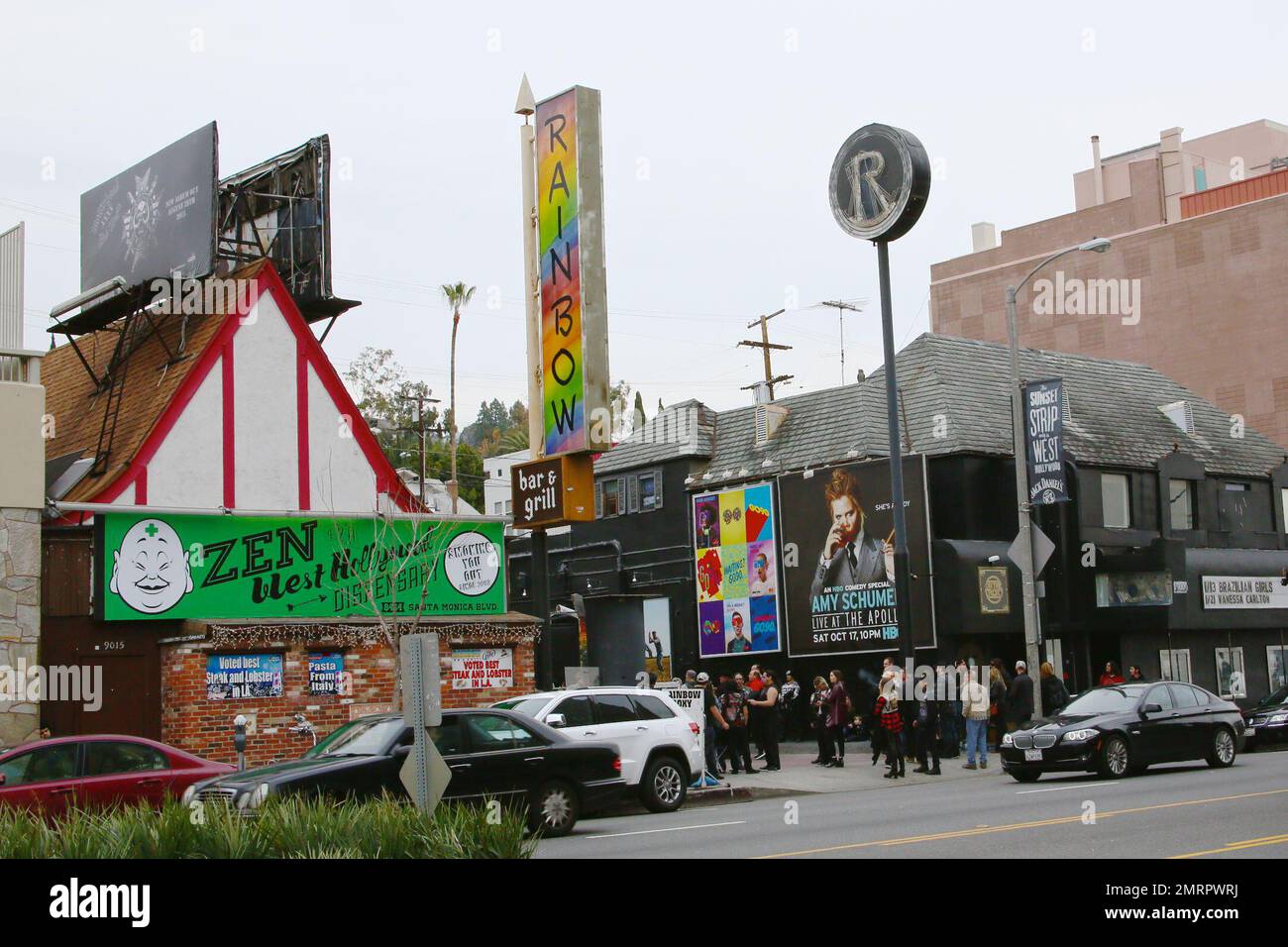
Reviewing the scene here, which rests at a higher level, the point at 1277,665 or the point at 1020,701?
the point at 1020,701

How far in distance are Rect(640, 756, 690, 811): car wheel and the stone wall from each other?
8.36 m

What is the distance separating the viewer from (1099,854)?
11.7m

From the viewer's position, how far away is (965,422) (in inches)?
1299

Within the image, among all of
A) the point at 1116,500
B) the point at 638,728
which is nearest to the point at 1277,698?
the point at 1116,500

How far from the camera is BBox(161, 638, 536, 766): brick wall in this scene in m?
22.0

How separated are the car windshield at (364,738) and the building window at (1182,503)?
81.9 feet

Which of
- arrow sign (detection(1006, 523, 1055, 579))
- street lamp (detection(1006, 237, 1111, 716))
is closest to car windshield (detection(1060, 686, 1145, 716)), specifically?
street lamp (detection(1006, 237, 1111, 716))

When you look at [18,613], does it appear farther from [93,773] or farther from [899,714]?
[899,714]

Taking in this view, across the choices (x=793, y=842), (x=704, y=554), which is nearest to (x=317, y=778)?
(x=793, y=842)

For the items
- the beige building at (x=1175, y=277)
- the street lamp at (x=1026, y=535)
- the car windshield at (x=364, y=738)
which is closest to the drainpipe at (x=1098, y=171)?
the beige building at (x=1175, y=277)

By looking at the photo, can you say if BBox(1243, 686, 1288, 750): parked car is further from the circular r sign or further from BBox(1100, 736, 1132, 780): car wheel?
the circular r sign

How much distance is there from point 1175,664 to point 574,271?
1978 cm

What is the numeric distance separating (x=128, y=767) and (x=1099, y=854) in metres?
10.2
